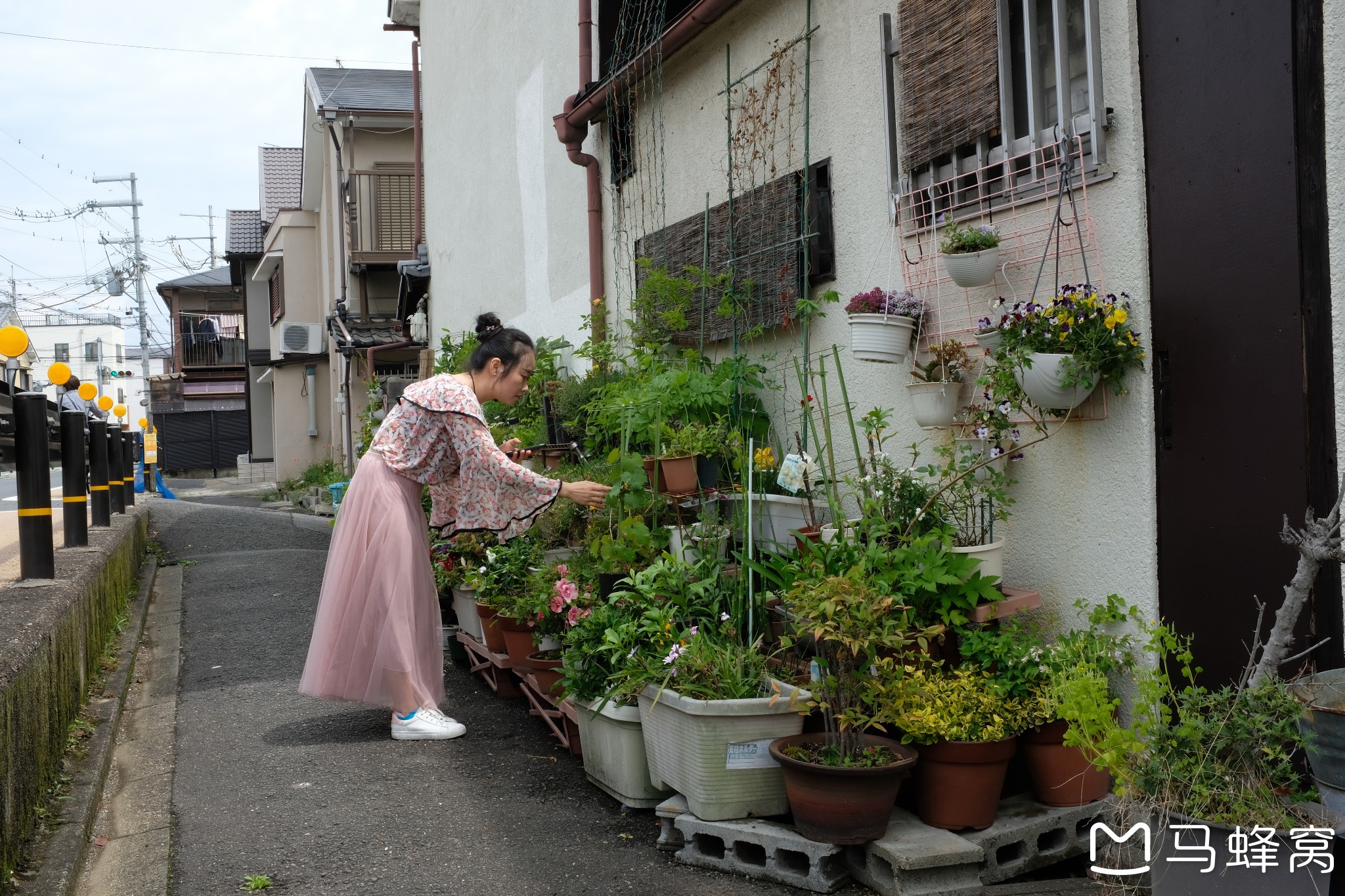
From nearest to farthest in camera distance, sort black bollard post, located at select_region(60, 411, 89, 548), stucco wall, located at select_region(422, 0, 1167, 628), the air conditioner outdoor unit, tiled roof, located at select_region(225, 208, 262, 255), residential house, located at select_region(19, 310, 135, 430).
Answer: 1. stucco wall, located at select_region(422, 0, 1167, 628)
2. black bollard post, located at select_region(60, 411, 89, 548)
3. the air conditioner outdoor unit
4. tiled roof, located at select_region(225, 208, 262, 255)
5. residential house, located at select_region(19, 310, 135, 430)

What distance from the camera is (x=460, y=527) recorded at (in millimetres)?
5004

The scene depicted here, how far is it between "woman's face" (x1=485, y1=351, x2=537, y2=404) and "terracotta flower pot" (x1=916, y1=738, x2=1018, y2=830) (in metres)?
2.42

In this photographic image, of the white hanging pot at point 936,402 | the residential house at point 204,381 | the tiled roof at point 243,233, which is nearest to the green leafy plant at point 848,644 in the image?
the white hanging pot at point 936,402

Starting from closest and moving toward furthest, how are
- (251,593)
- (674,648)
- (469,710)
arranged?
(674,648) → (469,710) → (251,593)

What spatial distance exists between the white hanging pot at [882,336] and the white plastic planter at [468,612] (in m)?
2.50

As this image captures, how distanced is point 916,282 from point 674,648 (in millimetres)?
1892

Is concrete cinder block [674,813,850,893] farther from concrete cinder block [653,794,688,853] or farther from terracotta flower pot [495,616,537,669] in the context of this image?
terracotta flower pot [495,616,537,669]

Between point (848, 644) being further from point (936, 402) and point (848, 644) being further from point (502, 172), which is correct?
point (502, 172)

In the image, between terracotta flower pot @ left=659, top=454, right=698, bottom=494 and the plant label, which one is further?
terracotta flower pot @ left=659, top=454, right=698, bottom=494

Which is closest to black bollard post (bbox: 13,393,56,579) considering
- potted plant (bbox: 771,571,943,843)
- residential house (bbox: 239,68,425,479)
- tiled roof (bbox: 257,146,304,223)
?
potted plant (bbox: 771,571,943,843)

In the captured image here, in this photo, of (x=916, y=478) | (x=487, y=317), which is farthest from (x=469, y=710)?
(x=916, y=478)

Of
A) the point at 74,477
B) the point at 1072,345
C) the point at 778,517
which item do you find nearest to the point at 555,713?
the point at 778,517

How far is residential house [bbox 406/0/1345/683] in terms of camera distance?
3.07 meters

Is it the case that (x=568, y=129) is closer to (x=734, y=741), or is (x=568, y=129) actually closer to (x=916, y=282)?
(x=916, y=282)
